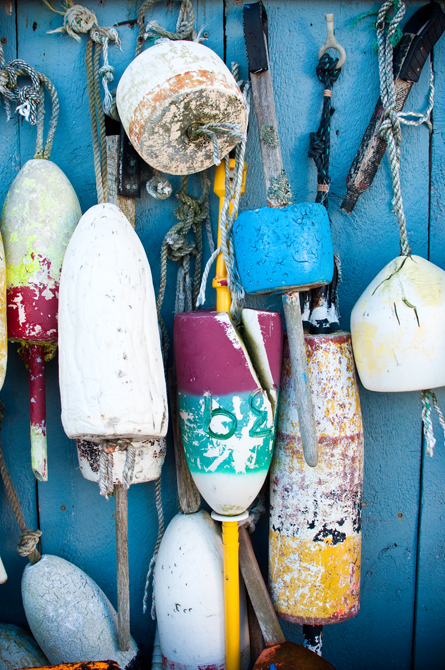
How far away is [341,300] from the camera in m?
1.02

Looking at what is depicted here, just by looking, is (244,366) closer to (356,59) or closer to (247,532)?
(247,532)

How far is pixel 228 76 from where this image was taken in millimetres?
822

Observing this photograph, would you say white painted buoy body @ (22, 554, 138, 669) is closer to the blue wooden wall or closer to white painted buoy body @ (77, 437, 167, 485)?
the blue wooden wall

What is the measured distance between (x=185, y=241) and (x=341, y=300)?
35cm

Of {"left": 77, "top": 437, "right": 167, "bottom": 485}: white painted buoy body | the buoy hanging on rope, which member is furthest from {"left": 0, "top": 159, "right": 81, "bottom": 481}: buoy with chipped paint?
{"left": 77, "top": 437, "right": 167, "bottom": 485}: white painted buoy body

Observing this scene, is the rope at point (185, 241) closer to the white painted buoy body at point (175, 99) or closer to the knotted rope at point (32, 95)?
the white painted buoy body at point (175, 99)

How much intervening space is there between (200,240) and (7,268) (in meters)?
0.37

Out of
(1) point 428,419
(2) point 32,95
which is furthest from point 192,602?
(2) point 32,95

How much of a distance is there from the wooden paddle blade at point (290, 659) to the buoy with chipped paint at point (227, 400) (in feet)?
0.79

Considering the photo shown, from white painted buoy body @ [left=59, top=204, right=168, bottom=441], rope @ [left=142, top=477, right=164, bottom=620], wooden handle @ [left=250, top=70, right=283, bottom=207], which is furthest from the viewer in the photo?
rope @ [left=142, top=477, right=164, bottom=620]

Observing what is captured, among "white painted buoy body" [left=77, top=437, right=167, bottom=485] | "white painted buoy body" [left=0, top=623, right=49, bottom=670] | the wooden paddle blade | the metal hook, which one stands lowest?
"white painted buoy body" [left=0, top=623, right=49, bottom=670]

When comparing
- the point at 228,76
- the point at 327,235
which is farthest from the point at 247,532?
the point at 228,76

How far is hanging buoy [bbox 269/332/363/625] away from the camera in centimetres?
87

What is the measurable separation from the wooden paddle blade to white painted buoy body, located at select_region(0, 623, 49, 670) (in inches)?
17.4
